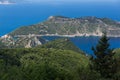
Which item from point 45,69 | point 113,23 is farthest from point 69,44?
point 113,23

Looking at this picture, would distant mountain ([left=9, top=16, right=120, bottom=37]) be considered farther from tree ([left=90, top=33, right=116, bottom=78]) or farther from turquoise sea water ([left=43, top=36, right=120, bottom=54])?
tree ([left=90, top=33, right=116, bottom=78])

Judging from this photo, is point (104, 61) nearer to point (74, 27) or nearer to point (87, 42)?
point (87, 42)

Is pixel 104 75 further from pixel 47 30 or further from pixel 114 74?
pixel 47 30

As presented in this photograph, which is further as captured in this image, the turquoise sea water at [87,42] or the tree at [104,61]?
the turquoise sea water at [87,42]

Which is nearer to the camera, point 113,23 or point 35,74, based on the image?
point 35,74

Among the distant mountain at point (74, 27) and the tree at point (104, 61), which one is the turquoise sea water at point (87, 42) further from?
the tree at point (104, 61)

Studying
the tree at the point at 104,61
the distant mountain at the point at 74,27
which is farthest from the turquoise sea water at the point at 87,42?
the tree at the point at 104,61

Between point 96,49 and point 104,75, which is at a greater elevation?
point 96,49
